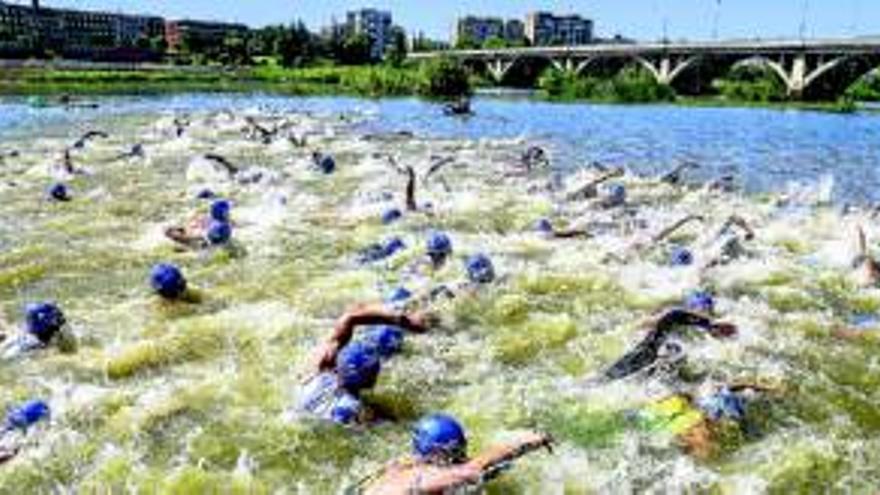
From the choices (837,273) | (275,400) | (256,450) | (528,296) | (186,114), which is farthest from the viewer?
(186,114)

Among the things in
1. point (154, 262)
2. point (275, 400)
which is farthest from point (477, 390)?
point (154, 262)

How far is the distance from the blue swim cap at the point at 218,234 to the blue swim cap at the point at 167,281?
4527 mm

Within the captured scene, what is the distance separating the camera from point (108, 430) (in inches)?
468

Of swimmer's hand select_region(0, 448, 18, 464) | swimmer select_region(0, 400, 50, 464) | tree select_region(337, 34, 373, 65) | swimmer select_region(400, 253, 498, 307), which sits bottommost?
swimmer's hand select_region(0, 448, 18, 464)

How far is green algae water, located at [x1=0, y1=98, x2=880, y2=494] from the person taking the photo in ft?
36.3

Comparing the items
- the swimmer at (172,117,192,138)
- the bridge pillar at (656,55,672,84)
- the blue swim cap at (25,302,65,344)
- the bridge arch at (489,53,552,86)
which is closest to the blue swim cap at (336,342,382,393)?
the blue swim cap at (25,302,65,344)

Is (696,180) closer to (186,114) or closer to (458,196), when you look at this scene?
(458,196)

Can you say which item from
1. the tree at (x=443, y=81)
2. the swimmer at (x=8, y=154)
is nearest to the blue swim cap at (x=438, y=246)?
the swimmer at (x=8, y=154)

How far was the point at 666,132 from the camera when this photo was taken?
62.0 meters

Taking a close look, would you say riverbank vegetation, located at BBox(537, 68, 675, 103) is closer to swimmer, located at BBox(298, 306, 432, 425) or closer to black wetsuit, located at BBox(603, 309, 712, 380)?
black wetsuit, located at BBox(603, 309, 712, 380)

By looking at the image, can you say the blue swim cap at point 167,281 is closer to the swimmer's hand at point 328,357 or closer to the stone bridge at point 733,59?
the swimmer's hand at point 328,357

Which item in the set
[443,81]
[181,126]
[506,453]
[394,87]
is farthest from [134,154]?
[394,87]

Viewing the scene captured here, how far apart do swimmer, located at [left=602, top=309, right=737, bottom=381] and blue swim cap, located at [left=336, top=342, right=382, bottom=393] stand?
2.93 metres

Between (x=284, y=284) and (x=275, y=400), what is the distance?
6091mm
